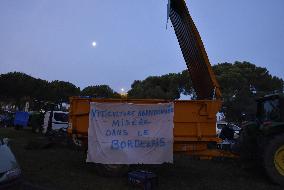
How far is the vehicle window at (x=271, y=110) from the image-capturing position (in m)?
11.9

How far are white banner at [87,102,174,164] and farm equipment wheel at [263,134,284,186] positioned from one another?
2.45 m

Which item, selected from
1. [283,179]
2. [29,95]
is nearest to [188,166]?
[283,179]

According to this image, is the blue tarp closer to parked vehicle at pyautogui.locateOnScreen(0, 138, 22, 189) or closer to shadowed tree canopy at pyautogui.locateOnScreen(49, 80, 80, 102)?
shadowed tree canopy at pyautogui.locateOnScreen(49, 80, 80, 102)

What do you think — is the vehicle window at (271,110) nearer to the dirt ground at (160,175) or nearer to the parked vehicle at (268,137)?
the parked vehicle at (268,137)

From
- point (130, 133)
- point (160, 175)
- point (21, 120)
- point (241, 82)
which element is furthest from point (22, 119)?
point (130, 133)

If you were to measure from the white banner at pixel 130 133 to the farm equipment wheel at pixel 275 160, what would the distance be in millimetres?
2453

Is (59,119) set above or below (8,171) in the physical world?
above

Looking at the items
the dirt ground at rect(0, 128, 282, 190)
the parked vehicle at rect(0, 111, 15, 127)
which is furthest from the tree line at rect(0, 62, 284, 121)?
the dirt ground at rect(0, 128, 282, 190)

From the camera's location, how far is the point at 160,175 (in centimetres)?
1249

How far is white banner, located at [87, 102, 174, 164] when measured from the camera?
1189 centimetres

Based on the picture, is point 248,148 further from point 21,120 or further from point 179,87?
point 179,87

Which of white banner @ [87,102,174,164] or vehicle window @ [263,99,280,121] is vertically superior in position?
vehicle window @ [263,99,280,121]

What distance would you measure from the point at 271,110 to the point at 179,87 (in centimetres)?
4524

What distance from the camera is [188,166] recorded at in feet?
47.8
